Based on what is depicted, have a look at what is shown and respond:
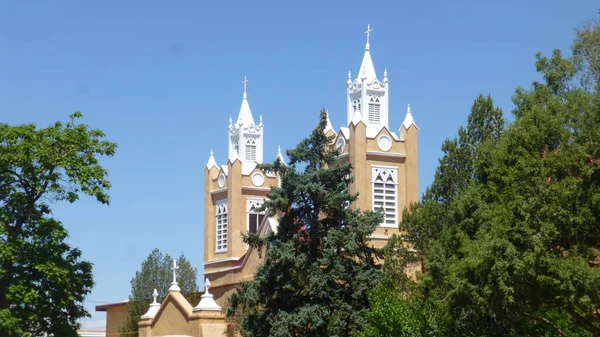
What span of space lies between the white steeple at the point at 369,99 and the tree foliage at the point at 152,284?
12973 millimetres

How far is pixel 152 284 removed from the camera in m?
53.5

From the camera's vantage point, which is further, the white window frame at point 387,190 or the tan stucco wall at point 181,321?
the white window frame at point 387,190

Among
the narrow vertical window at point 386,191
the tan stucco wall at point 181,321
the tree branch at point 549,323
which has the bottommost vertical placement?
the tree branch at point 549,323

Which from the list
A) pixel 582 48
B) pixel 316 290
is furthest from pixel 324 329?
pixel 582 48

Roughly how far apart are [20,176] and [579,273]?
17.7 meters

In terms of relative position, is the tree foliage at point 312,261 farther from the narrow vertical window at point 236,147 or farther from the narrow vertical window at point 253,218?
the narrow vertical window at point 236,147

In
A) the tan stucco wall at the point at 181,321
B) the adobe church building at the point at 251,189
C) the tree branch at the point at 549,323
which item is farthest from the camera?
the adobe church building at the point at 251,189

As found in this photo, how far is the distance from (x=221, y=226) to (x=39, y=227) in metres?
23.7

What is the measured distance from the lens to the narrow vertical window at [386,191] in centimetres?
4434

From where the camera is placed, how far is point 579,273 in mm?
20797

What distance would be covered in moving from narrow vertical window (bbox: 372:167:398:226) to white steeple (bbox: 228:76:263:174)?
11.6 meters

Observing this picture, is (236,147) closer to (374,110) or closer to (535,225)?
(374,110)

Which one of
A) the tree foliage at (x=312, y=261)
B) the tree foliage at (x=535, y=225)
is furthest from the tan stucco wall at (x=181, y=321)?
the tree foliage at (x=535, y=225)

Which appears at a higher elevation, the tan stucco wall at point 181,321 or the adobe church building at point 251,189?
the adobe church building at point 251,189
